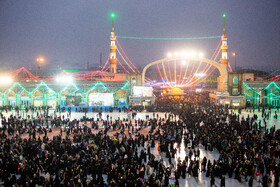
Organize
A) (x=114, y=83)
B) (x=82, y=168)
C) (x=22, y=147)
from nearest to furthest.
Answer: (x=82, y=168) < (x=22, y=147) < (x=114, y=83)

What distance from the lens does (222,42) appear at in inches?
1531

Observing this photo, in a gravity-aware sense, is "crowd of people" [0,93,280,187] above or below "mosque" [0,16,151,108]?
below

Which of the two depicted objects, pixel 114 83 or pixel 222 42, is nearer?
pixel 114 83

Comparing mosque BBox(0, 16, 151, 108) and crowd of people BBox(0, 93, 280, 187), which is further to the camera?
mosque BBox(0, 16, 151, 108)

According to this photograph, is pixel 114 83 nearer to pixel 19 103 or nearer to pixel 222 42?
pixel 19 103

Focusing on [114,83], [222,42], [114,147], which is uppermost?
[222,42]

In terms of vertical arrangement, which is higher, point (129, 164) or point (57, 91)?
point (57, 91)

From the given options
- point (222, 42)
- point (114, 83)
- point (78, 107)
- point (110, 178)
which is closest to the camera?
point (110, 178)

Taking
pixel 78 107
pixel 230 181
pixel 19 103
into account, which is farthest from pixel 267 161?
pixel 19 103

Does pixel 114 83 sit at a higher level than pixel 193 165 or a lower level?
higher

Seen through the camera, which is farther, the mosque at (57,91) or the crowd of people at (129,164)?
the mosque at (57,91)

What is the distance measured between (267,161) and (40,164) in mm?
9689

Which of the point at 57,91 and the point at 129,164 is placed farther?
the point at 57,91

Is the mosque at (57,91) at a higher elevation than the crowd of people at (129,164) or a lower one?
higher
